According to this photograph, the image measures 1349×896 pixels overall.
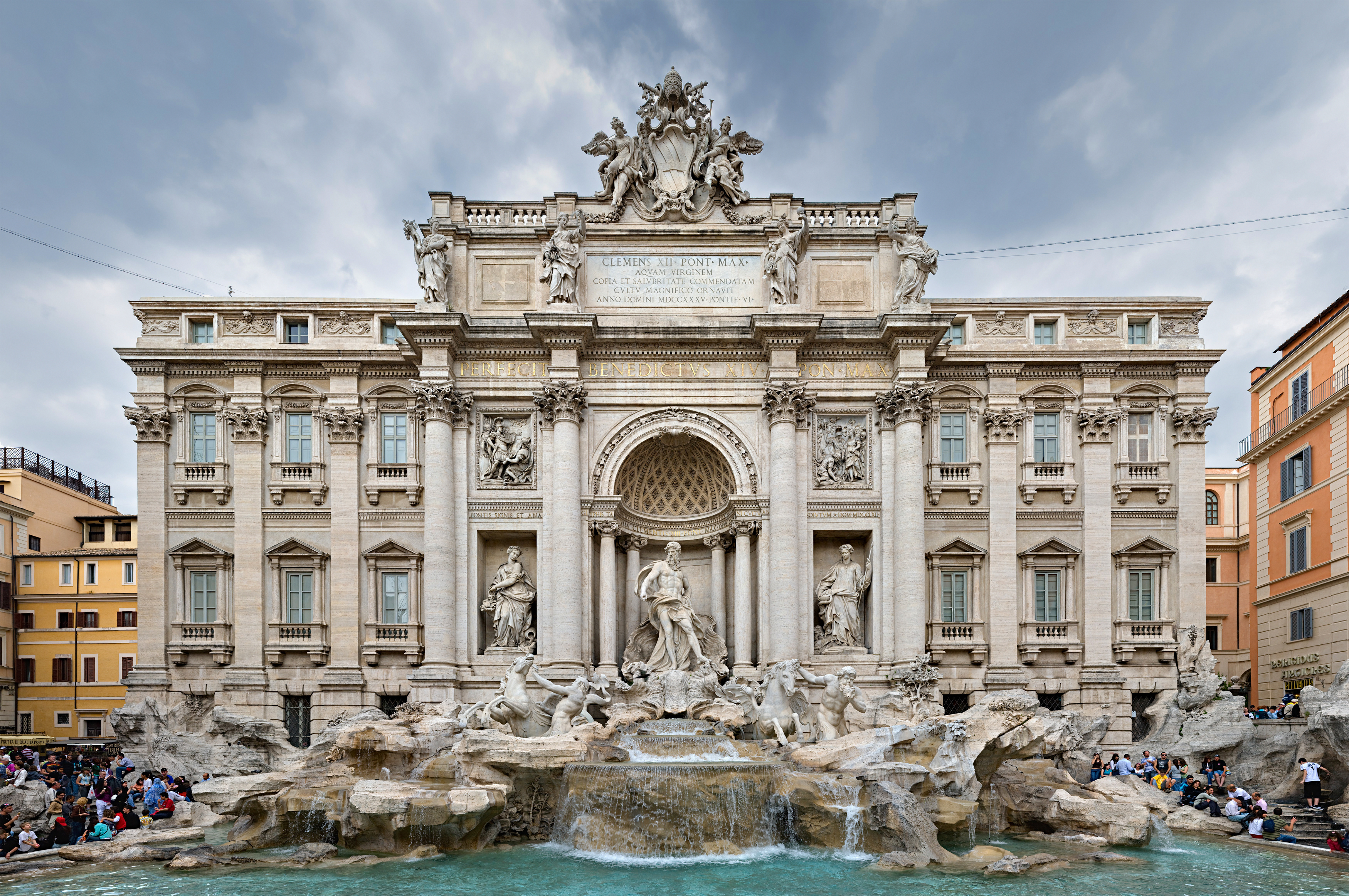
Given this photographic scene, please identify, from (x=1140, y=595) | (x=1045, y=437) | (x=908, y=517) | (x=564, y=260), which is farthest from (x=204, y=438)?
(x=1140, y=595)

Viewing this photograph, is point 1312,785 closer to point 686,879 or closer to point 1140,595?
point 1140,595

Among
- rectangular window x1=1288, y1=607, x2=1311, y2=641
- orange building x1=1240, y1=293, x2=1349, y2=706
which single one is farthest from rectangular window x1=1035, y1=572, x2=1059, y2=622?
rectangular window x1=1288, y1=607, x2=1311, y2=641

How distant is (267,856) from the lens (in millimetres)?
16156

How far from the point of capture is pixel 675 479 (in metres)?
26.5

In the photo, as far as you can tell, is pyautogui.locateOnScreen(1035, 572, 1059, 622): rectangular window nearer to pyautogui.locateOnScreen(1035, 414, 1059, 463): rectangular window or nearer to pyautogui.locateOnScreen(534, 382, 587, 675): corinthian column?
pyautogui.locateOnScreen(1035, 414, 1059, 463): rectangular window

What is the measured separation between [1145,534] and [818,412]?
415 inches

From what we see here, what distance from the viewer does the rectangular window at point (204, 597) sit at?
85.2 feet

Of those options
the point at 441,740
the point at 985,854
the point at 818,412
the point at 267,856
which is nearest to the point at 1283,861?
the point at 985,854

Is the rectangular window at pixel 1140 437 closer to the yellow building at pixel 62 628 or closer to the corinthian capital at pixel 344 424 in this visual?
the corinthian capital at pixel 344 424

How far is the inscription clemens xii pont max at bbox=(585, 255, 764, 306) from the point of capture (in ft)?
83.4

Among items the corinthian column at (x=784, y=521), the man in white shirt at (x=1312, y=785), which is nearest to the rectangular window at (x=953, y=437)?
the corinthian column at (x=784, y=521)

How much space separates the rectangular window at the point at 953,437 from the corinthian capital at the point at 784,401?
4683mm

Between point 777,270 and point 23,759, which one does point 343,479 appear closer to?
point 23,759

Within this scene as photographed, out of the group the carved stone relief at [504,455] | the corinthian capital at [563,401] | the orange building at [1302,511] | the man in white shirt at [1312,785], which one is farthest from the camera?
the orange building at [1302,511]
